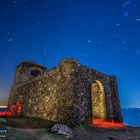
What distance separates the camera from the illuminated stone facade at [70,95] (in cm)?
1247

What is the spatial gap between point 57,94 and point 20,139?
21.4 ft

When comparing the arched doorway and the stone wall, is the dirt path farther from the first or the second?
the arched doorway

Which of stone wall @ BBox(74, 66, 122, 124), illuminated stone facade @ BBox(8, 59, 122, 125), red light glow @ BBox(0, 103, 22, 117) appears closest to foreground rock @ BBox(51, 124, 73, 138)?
illuminated stone facade @ BBox(8, 59, 122, 125)

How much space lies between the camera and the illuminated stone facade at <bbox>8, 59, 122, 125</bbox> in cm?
1247

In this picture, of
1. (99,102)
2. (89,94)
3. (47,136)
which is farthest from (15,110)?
(47,136)

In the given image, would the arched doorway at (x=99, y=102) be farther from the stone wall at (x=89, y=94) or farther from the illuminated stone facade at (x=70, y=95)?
the stone wall at (x=89, y=94)

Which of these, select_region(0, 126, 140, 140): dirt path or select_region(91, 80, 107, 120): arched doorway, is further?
select_region(91, 80, 107, 120): arched doorway

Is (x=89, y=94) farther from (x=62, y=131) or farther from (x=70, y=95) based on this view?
(x=62, y=131)

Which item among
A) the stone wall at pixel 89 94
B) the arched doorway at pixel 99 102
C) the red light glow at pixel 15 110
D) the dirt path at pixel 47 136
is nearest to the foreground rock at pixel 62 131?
the dirt path at pixel 47 136

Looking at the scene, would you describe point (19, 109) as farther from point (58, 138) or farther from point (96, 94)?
point (58, 138)

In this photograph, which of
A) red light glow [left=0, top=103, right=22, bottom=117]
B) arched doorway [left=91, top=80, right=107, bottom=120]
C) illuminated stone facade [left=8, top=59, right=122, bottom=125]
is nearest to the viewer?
illuminated stone facade [left=8, top=59, right=122, bottom=125]

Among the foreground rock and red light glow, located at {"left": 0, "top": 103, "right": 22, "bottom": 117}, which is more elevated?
red light glow, located at {"left": 0, "top": 103, "right": 22, "bottom": 117}

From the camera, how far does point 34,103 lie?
673 inches

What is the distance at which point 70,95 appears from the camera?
40.9 feet
